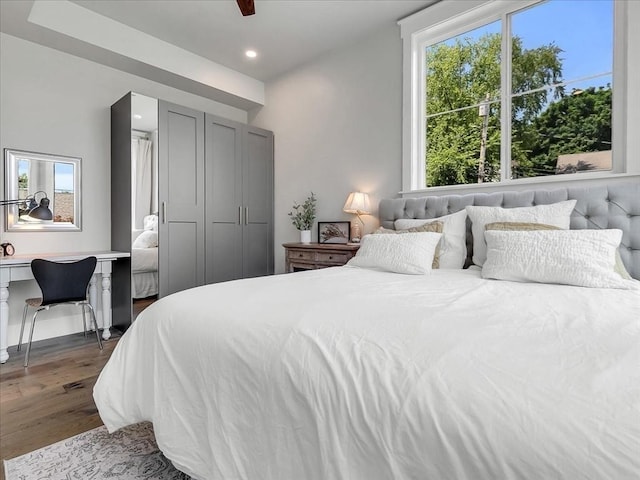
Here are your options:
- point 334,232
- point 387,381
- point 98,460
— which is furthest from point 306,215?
point 387,381

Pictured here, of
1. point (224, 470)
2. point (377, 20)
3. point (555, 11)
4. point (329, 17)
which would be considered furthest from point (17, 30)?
point (555, 11)

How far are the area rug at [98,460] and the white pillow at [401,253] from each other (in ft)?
4.94

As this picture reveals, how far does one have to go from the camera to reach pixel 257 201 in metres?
4.46

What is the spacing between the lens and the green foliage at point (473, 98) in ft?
9.21

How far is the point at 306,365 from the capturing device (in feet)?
3.16

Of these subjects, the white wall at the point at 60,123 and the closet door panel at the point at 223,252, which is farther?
the closet door panel at the point at 223,252

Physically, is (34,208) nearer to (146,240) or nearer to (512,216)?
(146,240)

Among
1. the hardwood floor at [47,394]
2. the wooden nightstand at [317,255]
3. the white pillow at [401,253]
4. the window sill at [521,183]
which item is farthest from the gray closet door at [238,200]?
the white pillow at [401,253]

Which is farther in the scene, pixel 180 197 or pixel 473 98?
pixel 180 197

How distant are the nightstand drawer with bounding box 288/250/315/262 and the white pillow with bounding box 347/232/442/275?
1.08 m

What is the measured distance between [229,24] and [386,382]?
3628 mm

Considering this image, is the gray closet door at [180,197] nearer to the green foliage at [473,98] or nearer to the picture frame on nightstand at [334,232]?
the picture frame on nightstand at [334,232]

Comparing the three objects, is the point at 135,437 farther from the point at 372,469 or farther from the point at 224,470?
the point at 372,469

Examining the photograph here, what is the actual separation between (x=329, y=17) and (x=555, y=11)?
72.5 inches
